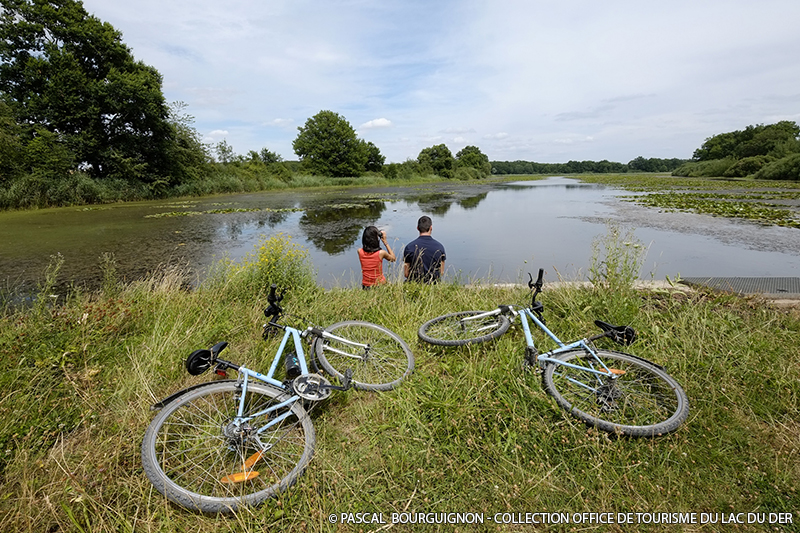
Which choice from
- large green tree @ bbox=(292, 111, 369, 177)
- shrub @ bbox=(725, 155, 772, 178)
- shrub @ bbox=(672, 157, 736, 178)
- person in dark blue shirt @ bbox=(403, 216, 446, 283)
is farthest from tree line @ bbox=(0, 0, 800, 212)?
person in dark blue shirt @ bbox=(403, 216, 446, 283)

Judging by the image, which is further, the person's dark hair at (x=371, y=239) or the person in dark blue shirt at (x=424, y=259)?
the person in dark blue shirt at (x=424, y=259)

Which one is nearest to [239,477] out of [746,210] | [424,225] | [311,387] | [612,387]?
[311,387]

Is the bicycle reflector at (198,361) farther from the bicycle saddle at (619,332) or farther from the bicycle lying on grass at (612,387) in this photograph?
the bicycle saddle at (619,332)

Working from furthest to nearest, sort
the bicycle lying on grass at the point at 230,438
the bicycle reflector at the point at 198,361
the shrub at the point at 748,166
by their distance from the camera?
the shrub at the point at 748,166 < the bicycle reflector at the point at 198,361 < the bicycle lying on grass at the point at 230,438

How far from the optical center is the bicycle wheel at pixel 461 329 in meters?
3.35

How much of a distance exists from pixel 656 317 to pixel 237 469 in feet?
15.2

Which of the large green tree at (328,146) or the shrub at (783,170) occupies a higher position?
the large green tree at (328,146)

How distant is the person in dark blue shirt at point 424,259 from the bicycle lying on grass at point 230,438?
3.10 metres

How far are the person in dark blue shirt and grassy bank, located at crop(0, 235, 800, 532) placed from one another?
179 cm

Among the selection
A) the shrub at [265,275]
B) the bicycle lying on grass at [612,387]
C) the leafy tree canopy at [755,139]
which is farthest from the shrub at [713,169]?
the shrub at [265,275]

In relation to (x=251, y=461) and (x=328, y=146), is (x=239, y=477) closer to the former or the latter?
(x=251, y=461)

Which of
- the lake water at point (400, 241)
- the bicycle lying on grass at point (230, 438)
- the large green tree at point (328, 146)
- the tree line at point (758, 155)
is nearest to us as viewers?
the bicycle lying on grass at point (230, 438)

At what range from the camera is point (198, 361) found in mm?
2381

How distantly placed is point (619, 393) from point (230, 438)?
2.94 meters
